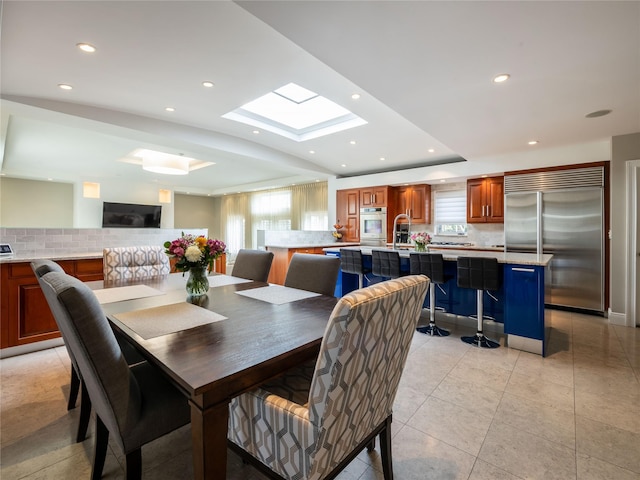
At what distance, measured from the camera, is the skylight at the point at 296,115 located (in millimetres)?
3520

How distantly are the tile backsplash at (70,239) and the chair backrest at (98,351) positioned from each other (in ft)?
9.99

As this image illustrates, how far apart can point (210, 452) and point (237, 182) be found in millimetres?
8229

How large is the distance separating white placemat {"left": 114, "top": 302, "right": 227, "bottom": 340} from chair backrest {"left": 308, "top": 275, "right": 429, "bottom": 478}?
73 centimetres

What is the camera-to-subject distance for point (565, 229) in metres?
4.11

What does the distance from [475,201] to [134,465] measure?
5579 mm

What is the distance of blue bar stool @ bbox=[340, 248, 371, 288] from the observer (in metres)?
3.74

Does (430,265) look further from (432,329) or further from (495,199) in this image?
(495,199)

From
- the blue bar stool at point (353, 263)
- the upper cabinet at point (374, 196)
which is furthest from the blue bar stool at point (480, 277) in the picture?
the upper cabinet at point (374, 196)

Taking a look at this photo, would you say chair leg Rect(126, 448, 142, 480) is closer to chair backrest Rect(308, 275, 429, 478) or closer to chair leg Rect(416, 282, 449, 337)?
chair backrest Rect(308, 275, 429, 478)

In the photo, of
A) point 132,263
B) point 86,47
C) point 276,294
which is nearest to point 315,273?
point 276,294

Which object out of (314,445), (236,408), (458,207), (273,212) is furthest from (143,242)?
Answer: (458,207)

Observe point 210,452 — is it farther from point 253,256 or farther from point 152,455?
point 253,256

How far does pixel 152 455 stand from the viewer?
4.94 ft

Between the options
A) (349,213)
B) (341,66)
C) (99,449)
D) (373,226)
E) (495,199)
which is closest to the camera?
(99,449)
